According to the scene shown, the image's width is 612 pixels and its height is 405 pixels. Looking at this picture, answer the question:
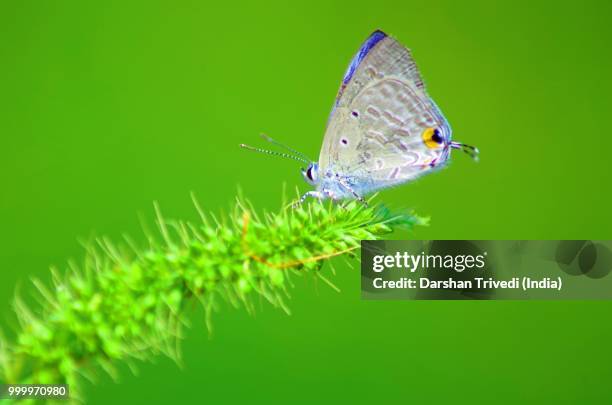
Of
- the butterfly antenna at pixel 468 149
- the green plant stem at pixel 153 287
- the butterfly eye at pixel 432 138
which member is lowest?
the green plant stem at pixel 153 287

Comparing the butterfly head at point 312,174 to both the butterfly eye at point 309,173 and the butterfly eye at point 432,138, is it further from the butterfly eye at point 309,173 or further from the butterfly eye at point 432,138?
the butterfly eye at point 432,138

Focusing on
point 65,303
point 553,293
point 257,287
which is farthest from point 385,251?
point 65,303

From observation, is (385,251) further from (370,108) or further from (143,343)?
(143,343)

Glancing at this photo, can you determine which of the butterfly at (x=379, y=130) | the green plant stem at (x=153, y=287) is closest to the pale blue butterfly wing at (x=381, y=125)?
the butterfly at (x=379, y=130)

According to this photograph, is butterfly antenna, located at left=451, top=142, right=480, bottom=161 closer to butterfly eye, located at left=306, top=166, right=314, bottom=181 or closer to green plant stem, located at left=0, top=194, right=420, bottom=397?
butterfly eye, located at left=306, top=166, right=314, bottom=181

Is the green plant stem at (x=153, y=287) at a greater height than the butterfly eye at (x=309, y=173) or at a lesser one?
lesser

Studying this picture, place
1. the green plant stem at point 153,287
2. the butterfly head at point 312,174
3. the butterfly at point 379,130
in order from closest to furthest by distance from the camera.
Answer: the green plant stem at point 153,287
the butterfly at point 379,130
the butterfly head at point 312,174

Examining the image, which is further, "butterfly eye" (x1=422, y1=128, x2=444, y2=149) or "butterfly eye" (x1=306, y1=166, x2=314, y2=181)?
"butterfly eye" (x1=306, y1=166, x2=314, y2=181)

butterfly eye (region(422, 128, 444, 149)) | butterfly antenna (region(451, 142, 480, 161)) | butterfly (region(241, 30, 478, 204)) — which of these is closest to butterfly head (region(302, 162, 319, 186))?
butterfly (region(241, 30, 478, 204))

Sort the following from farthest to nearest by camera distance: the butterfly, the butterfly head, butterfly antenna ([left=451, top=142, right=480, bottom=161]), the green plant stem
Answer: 1. the butterfly head
2. the butterfly
3. butterfly antenna ([left=451, top=142, right=480, bottom=161])
4. the green plant stem
